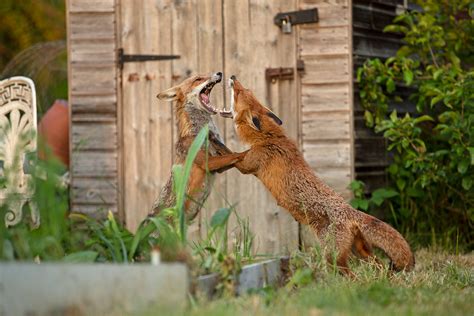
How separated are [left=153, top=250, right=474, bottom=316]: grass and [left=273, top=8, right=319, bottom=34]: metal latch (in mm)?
3282

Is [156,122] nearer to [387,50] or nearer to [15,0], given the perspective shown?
[387,50]

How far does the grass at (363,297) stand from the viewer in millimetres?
4168

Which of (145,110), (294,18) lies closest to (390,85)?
(294,18)

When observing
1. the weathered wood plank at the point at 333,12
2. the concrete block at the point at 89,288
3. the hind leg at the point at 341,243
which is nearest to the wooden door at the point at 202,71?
the weathered wood plank at the point at 333,12

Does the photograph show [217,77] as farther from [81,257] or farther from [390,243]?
[81,257]

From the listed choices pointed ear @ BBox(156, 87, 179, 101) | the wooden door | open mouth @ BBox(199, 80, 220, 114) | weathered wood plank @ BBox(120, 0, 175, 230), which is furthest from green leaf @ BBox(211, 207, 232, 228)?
weathered wood plank @ BBox(120, 0, 175, 230)

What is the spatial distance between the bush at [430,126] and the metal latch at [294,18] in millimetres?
696

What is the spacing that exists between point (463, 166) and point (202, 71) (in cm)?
261

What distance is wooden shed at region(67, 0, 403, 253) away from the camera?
8.52 meters

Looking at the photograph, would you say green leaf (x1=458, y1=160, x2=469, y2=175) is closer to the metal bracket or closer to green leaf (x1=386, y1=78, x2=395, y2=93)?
green leaf (x1=386, y1=78, x2=395, y2=93)

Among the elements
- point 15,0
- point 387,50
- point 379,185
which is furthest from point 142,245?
point 15,0

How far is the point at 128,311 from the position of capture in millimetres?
3992

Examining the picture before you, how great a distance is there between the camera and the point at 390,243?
5.99m

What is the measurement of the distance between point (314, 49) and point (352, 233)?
295 centimetres
